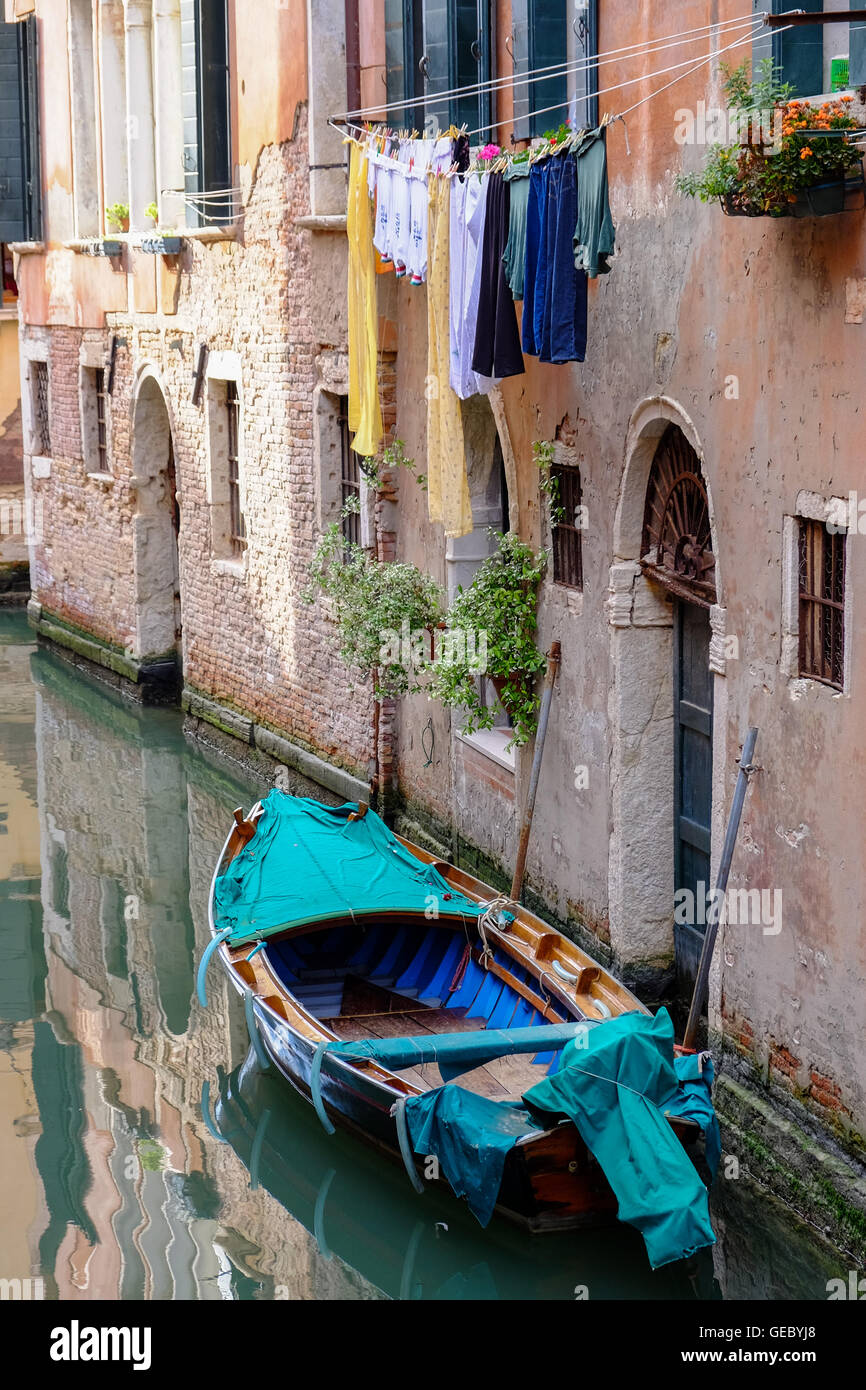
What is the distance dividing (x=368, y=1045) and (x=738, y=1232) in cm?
161

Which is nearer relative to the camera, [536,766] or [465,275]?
[465,275]

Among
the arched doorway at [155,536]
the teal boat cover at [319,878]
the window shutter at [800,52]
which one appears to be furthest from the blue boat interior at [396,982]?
the arched doorway at [155,536]

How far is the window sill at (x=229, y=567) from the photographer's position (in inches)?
561

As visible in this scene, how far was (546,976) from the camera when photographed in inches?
311

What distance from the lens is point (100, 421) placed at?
17.9m

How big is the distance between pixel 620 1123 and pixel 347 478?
698 cm

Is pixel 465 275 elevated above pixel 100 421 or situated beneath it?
elevated above

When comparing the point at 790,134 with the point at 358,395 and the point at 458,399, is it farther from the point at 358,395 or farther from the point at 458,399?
the point at 358,395

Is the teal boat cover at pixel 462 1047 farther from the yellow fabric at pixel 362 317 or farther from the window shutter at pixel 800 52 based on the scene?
the yellow fabric at pixel 362 317

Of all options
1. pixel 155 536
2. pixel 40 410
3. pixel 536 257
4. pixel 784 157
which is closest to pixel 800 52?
pixel 784 157

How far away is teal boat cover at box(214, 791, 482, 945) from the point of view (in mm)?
8789

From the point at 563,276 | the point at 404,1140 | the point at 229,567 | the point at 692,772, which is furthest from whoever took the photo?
the point at 229,567

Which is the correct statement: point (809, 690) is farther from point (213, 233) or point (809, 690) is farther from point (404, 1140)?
point (213, 233)
